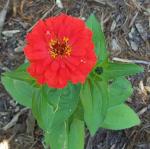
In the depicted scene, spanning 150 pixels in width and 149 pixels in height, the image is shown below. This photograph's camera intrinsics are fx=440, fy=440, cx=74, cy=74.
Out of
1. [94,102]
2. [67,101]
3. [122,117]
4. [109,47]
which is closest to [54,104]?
[67,101]

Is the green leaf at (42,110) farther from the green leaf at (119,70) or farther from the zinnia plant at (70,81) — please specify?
the green leaf at (119,70)

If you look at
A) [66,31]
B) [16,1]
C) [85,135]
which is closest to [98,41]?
[66,31]

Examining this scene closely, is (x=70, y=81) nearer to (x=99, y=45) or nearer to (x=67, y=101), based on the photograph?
(x=67, y=101)

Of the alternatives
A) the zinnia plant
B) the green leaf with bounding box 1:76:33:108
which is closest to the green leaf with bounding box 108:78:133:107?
the zinnia plant

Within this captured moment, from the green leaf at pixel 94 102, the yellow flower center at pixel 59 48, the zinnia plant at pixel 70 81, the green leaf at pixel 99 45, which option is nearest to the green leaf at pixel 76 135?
the zinnia plant at pixel 70 81

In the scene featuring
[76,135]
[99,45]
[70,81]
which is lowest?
[76,135]

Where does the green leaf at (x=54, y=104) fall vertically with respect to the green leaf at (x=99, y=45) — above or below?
below
